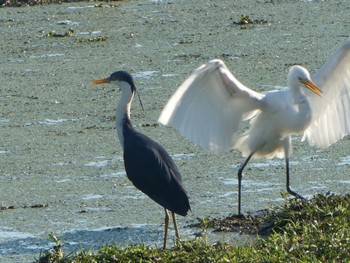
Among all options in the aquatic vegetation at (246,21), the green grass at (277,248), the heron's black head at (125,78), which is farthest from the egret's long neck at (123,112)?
the aquatic vegetation at (246,21)

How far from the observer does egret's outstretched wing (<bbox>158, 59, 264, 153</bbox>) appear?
555cm

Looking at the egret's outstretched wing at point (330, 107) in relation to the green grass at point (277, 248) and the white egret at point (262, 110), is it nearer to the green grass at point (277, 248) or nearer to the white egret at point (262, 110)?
the white egret at point (262, 110)

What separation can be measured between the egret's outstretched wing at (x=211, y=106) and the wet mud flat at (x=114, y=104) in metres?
0.37

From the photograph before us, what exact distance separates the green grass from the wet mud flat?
1.62 ft

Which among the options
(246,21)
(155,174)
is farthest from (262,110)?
(246,21)

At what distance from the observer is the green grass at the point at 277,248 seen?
4.39 meters

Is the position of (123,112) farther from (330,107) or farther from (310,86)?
(330,107)

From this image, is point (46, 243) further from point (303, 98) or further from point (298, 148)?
point (298, 148)

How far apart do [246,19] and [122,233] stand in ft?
16.8

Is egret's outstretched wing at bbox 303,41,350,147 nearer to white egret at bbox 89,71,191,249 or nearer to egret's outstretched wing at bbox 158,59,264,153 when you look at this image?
egret's outstretched wing at bbox 158,59,264,153

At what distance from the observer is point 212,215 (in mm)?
5641

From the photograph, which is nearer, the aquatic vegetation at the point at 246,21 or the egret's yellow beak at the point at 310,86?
the egret's yellow beak at the point at 310,86

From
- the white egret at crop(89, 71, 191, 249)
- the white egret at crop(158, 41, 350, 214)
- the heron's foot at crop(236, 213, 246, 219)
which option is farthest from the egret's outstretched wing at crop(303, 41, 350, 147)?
the white egret at crop(89, 71, 191, 249)

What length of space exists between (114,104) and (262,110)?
2.11 metres
